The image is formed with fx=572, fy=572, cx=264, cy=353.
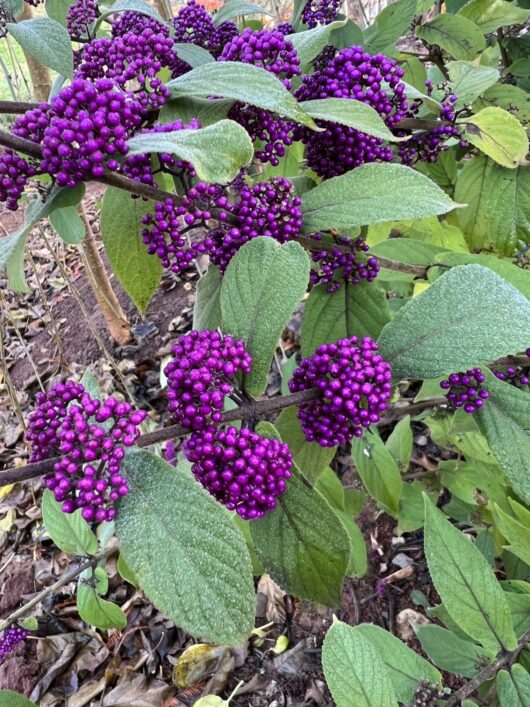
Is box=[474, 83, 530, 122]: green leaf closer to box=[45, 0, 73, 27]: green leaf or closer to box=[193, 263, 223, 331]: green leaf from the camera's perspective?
box=[193, 263, 223, 331]: green leaf

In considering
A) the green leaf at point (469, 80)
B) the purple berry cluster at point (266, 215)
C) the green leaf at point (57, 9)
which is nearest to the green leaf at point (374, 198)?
the purple berry cluster at point (266, 215)

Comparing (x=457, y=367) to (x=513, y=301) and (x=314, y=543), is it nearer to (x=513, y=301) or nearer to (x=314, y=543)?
(x=513, y=301)

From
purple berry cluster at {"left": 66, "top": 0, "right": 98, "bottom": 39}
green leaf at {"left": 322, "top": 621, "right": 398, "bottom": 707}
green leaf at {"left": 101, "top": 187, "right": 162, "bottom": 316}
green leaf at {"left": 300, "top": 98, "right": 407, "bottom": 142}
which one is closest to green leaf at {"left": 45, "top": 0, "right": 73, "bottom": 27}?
purple berry cluster at {"left": 66, "top": 0, "right": 98, "bottom": 39}

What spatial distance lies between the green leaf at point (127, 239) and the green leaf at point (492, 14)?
62.1 inches

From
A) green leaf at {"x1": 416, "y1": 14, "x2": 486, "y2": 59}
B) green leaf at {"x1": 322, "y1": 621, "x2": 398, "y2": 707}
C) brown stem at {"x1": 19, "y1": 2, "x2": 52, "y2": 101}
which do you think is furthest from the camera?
brown stem at {"x1": 19, "y1": 2, "x2": 52, "y2": 101}

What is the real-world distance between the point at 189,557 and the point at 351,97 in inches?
36.8

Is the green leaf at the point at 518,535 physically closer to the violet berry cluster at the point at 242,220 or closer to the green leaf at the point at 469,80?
the violet berry cluster at the point at 242,220

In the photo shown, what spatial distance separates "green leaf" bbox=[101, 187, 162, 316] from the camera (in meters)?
1.27

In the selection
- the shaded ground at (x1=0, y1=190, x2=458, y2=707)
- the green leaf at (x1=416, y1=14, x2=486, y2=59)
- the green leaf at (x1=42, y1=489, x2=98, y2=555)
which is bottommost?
the shaded ground at (x1=0, y1=190, x2=458, y2=707)

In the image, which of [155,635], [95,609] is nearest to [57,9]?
[95,609]

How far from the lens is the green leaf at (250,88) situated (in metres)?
0.86

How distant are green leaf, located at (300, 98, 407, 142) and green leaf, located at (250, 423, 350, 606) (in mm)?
526

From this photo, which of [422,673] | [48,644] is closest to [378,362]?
[422,673]

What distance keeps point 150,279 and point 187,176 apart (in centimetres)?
31
